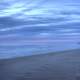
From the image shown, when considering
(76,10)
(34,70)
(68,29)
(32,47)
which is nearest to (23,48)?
(32,47)

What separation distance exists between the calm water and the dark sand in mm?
78

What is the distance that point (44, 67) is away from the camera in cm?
231

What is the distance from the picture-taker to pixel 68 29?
106 inches

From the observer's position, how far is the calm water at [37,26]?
2.50m

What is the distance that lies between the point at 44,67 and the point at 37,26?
0.55 metres

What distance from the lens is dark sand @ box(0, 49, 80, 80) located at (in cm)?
219

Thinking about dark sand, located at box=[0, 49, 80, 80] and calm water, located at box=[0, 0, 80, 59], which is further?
calm water, located at box=[0, 0, 80, 59]

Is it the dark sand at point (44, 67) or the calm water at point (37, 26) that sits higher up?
the calm water at point (37, 26)

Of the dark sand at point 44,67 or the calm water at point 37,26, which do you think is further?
the calm water at point 37,26

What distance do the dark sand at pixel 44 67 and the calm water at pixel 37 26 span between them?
0.25 ft

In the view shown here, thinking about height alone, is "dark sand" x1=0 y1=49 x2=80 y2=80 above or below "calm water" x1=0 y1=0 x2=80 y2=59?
below

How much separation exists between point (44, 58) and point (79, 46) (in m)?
0.40

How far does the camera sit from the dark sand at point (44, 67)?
7.18 ft

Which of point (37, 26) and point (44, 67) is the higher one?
point (37, 26)
